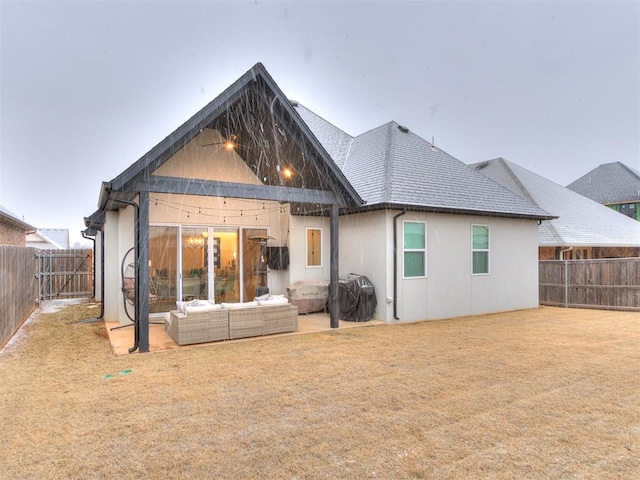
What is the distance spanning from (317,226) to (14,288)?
265 inches

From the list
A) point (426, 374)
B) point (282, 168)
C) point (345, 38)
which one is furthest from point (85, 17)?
point (426, 374)

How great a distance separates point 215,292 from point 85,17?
29.2ft

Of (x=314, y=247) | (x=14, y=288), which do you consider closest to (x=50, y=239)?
(x=14, y=288)

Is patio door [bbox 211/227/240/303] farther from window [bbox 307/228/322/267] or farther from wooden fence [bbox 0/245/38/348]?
wooden fence [bbox 0/245/38/348]

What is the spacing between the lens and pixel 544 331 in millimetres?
7496

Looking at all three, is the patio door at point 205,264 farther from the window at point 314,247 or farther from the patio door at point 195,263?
the window at point 314,247

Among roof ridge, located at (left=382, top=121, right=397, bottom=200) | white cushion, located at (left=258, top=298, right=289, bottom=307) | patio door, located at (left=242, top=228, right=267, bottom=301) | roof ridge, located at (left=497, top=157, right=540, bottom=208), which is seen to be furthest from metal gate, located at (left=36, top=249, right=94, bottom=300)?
roof ridge, located at (left=497, top=157, right=540, bottom=208)

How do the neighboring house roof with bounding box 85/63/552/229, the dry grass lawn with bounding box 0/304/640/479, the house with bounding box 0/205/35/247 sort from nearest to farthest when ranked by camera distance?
1. the dry grass lawn with bounding box 0/304/640/479
2. the neighboring house roof with bounding box 85/63/552/229
3. the house with bounding box 0/205/35/247

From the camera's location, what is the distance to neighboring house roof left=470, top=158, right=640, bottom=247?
1355 cm

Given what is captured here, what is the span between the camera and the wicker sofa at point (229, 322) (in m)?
6.30

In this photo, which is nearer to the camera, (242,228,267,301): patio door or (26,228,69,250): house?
(242,228,267,301): patio door

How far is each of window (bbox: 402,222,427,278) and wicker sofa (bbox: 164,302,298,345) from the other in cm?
300

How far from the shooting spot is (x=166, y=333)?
288 inches

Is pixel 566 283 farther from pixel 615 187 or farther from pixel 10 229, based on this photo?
pixel 10 229
